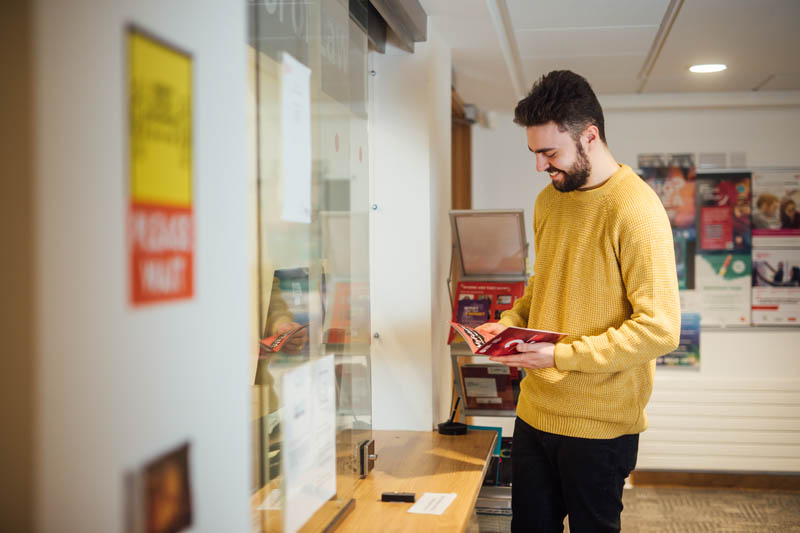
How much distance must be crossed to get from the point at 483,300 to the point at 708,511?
2.12 m

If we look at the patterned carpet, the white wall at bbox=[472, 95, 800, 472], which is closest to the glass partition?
the patterned carpet

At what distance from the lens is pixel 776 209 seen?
176 inches

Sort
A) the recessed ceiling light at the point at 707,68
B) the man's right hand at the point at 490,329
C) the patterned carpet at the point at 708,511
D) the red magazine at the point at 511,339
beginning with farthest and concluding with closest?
1. the patterned carpet at the point at 708,511
2. the recessed ceiling light at the point at 707,68
3. the man's right hand at the point at 490,329
4. the red magazine at the point at 511,339

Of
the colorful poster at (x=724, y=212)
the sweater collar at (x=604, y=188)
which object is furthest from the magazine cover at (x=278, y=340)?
the colorful poster at (x=724, y=212)

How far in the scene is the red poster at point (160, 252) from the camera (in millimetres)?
734

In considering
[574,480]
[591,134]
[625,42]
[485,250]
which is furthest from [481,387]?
[625,42]

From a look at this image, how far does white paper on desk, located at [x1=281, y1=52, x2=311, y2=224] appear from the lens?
1.33m

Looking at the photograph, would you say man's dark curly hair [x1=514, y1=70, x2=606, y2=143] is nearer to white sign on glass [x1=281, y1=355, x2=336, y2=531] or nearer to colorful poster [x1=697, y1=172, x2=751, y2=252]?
white sign on glass [x1=281, y1=355, x2=336, y2=531]

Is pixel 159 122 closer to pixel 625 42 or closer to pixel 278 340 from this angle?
pixel 278 340

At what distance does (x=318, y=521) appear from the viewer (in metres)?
1.54

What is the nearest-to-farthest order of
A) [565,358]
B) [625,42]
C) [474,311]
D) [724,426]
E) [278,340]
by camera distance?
[278,340], [565,358], [474,311], [625,42], [724,426]

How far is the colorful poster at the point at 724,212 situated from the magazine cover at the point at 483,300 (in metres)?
2.14

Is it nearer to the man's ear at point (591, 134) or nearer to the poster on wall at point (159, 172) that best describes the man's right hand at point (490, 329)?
the man's ear at point (591, 134)

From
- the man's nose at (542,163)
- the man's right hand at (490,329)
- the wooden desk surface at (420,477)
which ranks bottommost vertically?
the wooden desk surface at (420,477)
